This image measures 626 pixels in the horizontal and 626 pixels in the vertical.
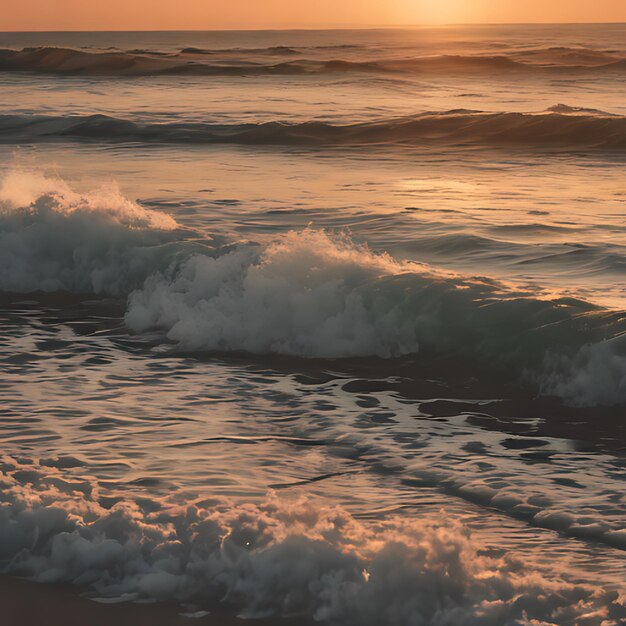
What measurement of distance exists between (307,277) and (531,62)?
6232 cm

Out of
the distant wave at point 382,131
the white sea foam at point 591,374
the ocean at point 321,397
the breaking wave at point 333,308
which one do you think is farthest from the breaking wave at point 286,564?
the distant wave at point 382,131

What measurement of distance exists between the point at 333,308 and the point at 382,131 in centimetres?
2043

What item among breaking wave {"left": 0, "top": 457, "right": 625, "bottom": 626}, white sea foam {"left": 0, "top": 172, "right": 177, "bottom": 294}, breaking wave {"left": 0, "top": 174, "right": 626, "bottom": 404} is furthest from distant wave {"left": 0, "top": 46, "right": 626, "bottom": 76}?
breaking wave {"left": 0, "top": 457, "right": 625, "bottom": 626}

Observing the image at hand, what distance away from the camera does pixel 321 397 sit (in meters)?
7.70

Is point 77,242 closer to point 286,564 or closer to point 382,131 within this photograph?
point 286,564

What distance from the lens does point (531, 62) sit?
69.1 meters

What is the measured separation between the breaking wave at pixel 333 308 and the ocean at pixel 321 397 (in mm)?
24

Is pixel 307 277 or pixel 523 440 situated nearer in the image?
pixel 523 440

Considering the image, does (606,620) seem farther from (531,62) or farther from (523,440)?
(531,62)

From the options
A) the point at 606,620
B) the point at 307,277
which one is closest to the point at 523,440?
the point at 606,620

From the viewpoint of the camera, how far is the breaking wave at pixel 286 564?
444 cm

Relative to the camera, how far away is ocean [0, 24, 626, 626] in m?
4.73

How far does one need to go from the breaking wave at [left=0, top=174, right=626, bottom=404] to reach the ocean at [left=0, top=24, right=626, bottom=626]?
24 millimetres

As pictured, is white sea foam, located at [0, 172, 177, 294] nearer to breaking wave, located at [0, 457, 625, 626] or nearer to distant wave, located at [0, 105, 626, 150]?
breaking wave, located at [0, 457, 625, 626]
